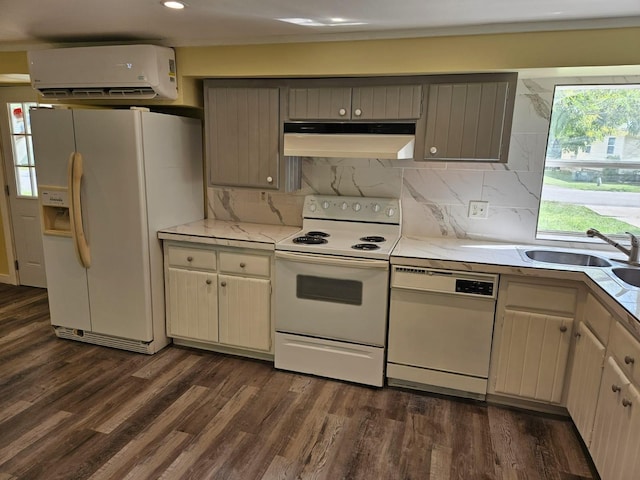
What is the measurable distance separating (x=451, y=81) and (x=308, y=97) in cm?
89

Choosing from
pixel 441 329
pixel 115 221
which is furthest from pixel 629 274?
pixel 115 221

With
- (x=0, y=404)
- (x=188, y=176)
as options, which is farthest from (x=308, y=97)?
(x=0, y=404)

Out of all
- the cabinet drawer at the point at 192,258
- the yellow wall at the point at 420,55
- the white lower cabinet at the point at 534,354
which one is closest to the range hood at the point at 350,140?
the yellow wall at the point at 420,55

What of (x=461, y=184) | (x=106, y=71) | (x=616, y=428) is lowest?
(x=616, y=428)

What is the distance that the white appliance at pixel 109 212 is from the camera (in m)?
2.77

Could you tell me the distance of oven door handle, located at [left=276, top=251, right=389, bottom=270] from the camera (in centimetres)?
249

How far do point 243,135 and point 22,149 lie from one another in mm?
2527

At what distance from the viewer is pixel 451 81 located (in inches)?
99.7

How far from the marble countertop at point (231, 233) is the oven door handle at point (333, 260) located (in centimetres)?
15

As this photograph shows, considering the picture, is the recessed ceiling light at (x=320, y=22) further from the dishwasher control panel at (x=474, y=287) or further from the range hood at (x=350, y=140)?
the dishwasher control panel at (x=474, y=287)

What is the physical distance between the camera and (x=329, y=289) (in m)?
2.64

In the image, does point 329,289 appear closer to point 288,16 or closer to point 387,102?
point 387,102

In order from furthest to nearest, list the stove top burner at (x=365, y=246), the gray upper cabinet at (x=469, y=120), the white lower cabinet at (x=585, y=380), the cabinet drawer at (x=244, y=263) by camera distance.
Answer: the cabinet drawer at (x=244, y=263) → the stove top burner at (x=365, y=246) → the gray upper cabinet at (x=469, y=120) → the white lower cabinet at (x=585, y=380)

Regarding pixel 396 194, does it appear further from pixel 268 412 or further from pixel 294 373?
pixel 268 412
